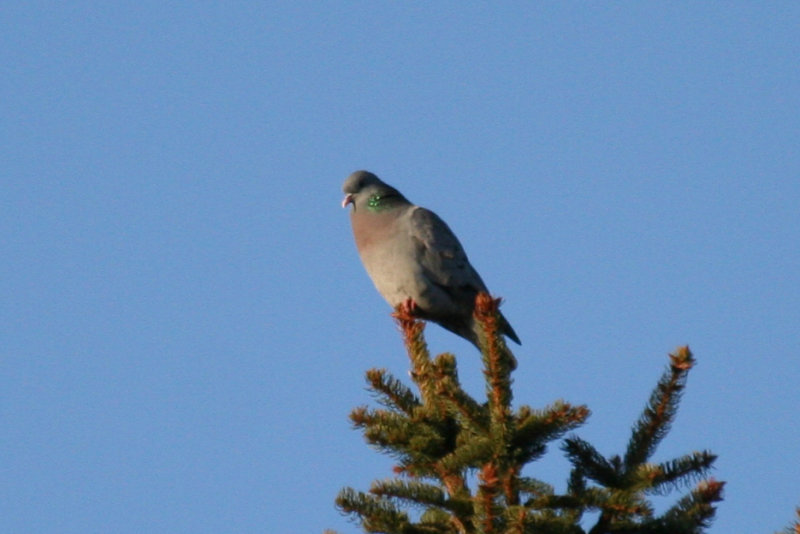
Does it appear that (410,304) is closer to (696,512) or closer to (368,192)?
(368,192)

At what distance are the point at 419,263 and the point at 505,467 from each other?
4686 mm

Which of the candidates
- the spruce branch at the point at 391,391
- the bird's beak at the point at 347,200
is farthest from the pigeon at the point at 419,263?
the spruce branch at the point at 391,391

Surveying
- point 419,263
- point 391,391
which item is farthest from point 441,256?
point 391,391

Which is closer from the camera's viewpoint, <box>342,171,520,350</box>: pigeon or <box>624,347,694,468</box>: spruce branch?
<box>624,347,694,468</box>: spruce branch

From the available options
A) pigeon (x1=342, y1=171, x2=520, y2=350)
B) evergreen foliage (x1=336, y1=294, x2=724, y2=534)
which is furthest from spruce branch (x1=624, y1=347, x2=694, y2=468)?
pigeon (x1=342, y1=171, x2=520, y2=350)

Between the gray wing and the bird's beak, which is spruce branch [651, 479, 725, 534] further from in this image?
the bird's beak

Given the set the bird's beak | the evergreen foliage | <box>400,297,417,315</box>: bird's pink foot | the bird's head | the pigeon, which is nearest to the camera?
the evergreen foliage

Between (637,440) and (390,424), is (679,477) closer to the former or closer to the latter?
(637,440)

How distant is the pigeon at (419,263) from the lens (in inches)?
355

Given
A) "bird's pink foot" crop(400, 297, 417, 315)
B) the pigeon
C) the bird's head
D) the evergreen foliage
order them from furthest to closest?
the bird's head < the pigeon < "bird's pink foot" crop(400, 297, 417, 315) < the evergreen foliage

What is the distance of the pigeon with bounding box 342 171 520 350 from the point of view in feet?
29.6

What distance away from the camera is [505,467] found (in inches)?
174

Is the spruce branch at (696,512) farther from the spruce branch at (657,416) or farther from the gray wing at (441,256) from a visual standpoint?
the gray wing at (441,256)

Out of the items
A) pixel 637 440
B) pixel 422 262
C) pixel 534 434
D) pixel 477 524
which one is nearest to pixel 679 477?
pixel 637 440
